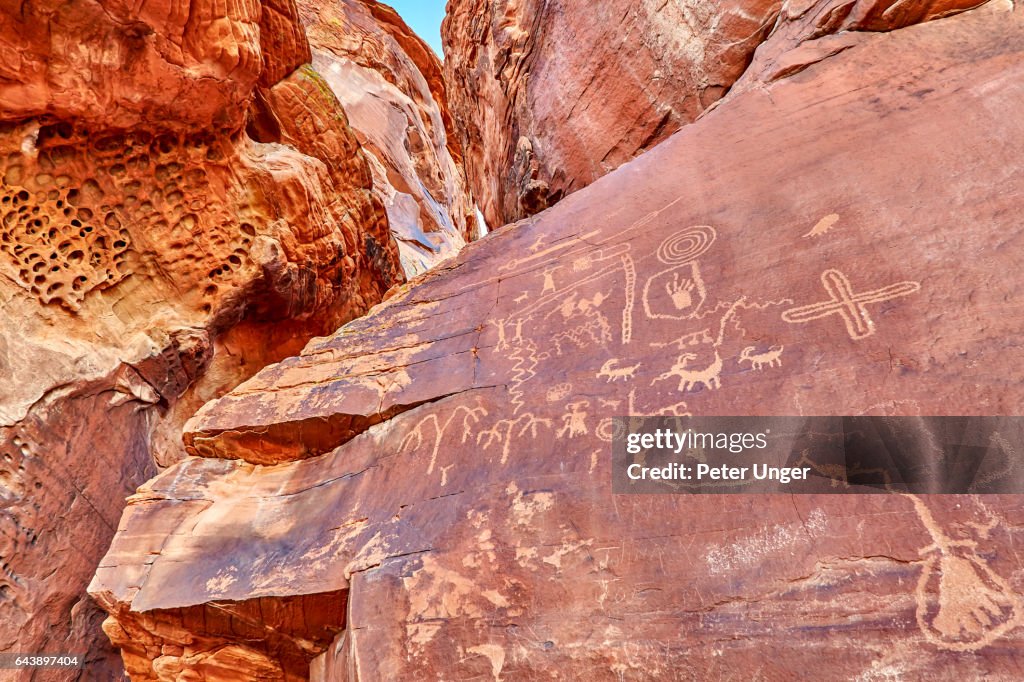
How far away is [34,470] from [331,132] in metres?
4.91

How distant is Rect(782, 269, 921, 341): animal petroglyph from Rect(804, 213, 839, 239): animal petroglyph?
0.30 m

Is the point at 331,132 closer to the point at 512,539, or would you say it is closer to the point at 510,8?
the point at 510,8

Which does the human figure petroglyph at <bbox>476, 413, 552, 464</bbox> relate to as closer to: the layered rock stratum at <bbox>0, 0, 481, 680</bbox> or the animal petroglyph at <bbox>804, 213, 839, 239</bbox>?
the animal petroglyph at <bbox>804, 213, 839, 239</bbox>

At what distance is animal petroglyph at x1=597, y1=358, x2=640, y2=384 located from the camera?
3.53m

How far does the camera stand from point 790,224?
3574 mm

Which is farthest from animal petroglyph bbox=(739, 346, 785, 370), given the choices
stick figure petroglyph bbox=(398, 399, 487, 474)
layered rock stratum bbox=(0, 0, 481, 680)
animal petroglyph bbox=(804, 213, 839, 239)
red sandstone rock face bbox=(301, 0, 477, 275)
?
red sandstone rock face bbox=(301, 0, 477, 275)

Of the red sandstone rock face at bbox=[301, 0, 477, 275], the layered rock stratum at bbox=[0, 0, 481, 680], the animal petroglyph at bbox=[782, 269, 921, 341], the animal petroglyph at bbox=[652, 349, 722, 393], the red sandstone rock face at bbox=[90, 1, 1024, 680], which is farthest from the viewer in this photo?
the red sandstone rock face at bbox=[301, 0, 477, 275]

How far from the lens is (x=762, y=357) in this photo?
3154 millimetres

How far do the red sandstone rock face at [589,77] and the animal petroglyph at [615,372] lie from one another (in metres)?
3.23

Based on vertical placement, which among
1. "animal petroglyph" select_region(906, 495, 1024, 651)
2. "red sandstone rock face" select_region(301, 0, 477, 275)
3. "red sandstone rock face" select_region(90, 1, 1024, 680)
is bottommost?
"animal petroglyph" select_region(906, 495, 1024, 651)

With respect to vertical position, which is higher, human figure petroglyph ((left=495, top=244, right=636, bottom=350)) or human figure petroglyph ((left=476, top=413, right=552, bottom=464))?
human figure petroglyph ((left=495, top=244, right=636, bottom=350))

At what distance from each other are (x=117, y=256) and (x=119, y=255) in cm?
2

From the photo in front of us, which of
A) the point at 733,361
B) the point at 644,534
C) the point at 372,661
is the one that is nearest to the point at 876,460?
the point at 733,361

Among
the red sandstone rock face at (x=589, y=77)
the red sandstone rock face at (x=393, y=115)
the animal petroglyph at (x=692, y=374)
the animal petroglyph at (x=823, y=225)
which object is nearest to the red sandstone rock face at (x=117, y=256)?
the red sandstone rock face at (x=589, y=77)
